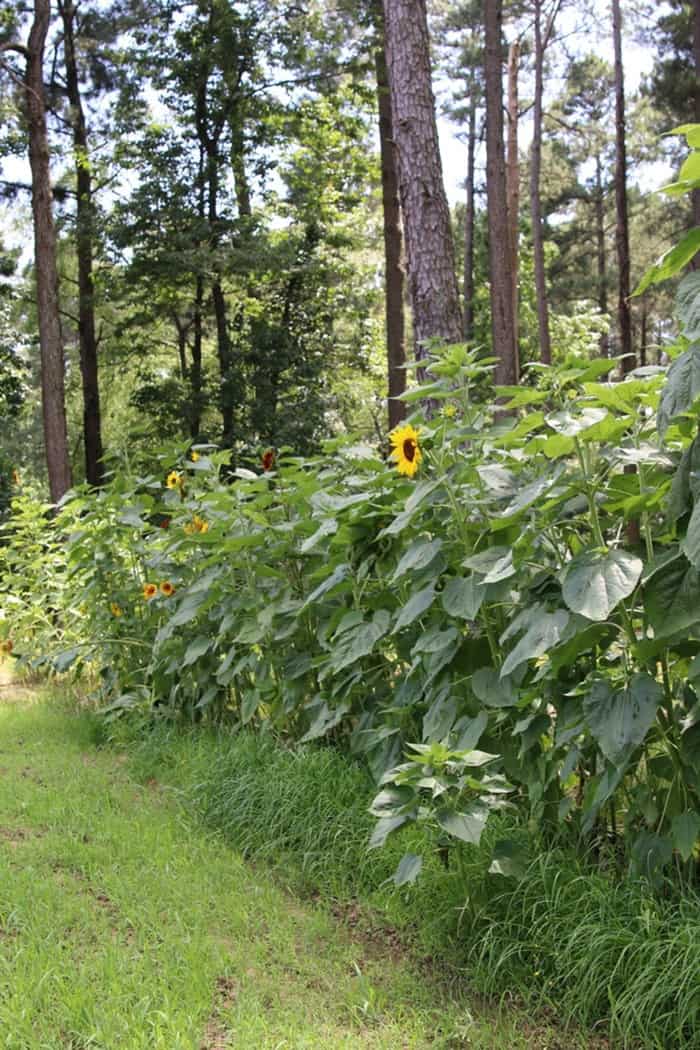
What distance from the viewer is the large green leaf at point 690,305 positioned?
1.73 meters

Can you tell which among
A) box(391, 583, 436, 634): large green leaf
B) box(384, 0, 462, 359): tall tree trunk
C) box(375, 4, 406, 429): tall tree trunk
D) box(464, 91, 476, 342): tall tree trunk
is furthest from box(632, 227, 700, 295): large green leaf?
box(464, 91, 476, 342): tall tree trunk

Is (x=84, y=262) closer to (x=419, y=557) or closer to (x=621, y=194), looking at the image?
(x=621, y=194)

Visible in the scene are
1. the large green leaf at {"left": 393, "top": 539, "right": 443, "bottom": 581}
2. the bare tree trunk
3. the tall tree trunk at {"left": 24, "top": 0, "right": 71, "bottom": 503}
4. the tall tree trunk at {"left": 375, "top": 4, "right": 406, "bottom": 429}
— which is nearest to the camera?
the large green leaf at {"left": 393, "top": 539, "right": 443, "bottom": 581}

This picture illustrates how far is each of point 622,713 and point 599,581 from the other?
27 centimetres

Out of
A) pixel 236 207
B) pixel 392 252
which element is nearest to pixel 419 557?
pixel 392 252

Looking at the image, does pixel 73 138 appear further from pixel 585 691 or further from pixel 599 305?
pixel 599 305

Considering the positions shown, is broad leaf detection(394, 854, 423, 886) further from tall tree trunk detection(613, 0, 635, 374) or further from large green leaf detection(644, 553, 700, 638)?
tall tree trunk detection(613, 0, 635, 374)

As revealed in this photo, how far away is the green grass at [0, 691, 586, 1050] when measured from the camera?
204cm

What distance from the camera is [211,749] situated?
12.7 feet

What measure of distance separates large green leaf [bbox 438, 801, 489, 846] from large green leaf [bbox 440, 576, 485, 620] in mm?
443

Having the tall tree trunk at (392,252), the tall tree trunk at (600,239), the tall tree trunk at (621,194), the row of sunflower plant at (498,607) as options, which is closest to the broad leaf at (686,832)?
the row of sunflower plant at (498,607)

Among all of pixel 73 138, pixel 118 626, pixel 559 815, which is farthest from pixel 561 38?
pixel 559 815

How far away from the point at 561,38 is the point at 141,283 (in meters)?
12.7

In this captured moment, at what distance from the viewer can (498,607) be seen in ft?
8.80
